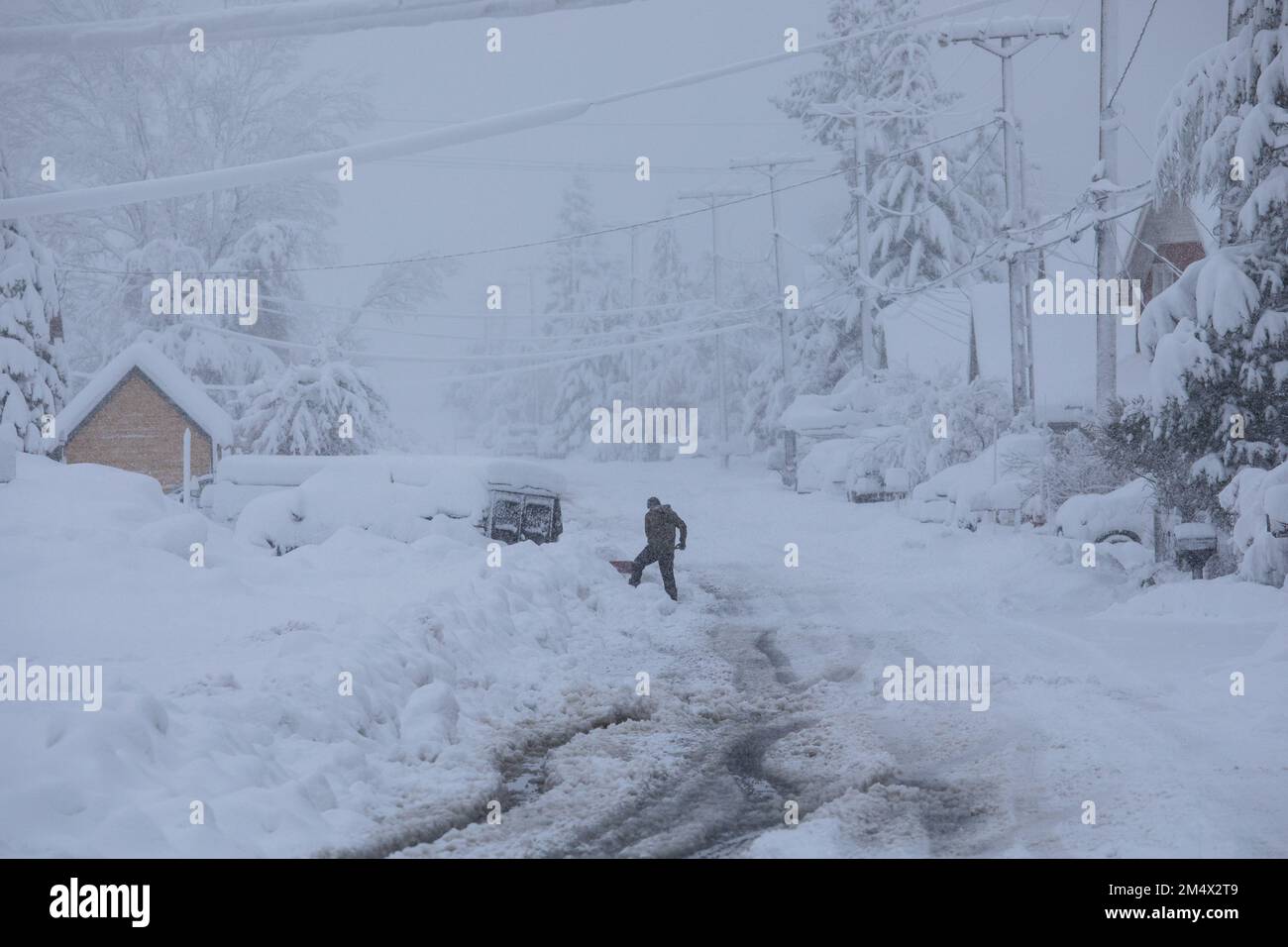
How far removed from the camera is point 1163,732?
846cm

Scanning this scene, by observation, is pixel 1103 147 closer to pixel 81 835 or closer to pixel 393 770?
pixel 393 770

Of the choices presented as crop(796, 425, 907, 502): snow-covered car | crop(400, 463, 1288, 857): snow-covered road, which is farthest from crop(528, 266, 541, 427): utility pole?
crop(400, 463, 1288, 857): snow-covered road

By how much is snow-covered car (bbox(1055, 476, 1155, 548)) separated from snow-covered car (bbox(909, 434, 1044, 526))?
160 inches

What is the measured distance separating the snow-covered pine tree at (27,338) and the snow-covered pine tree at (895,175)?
89.4 feet

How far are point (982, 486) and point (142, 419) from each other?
785 inches

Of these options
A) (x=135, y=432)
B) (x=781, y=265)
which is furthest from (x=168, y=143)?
A: (x=781, y=265)

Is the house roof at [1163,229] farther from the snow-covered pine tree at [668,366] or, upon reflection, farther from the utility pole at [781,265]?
the snow-covered pine tree at [668,366]

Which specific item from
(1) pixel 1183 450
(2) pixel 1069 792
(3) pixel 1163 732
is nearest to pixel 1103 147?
(1) pixel 1183 450

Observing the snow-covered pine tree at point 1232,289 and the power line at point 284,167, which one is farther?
the snow-covered pine tree at point 1232,289

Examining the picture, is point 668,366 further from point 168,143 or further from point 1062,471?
point 1062,471

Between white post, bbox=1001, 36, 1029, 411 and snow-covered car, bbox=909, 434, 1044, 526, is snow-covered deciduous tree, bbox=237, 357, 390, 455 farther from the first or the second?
white post, bbox=1001, 36, 1029, 411

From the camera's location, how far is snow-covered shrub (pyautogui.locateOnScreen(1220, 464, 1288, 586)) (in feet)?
43.1

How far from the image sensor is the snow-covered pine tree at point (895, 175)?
45.6 m

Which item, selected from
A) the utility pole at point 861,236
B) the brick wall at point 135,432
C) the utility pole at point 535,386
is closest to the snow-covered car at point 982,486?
the utility pole at point 861,236
